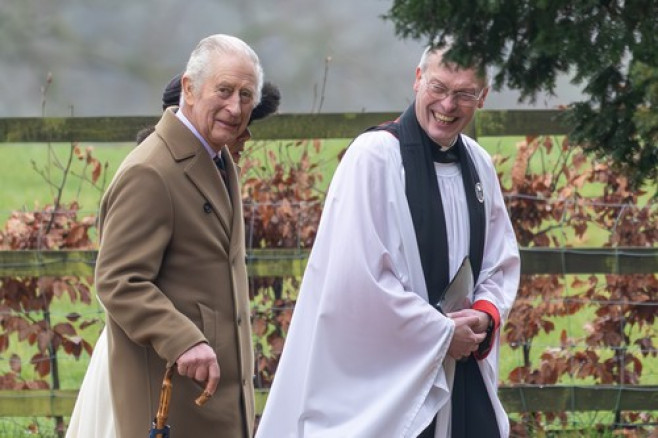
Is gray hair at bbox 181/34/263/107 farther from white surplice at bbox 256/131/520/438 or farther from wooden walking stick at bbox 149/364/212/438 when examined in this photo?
wooden walking stick at bbox 149/364/212/438

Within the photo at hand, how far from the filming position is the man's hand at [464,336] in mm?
4957

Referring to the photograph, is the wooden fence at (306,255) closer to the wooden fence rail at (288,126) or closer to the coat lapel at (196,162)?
the wooden fence rail at (288,126)

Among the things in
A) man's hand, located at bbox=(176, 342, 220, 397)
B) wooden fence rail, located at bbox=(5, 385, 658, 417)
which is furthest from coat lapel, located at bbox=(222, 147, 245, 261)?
wooden fence rail, located at bbox=(5, 385, 658, 417)

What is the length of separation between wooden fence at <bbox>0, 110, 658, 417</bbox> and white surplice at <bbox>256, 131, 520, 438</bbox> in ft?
6.28

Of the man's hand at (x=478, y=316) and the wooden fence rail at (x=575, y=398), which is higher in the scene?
the man's hand at (x=478, y=316)

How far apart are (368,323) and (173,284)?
0.62 m

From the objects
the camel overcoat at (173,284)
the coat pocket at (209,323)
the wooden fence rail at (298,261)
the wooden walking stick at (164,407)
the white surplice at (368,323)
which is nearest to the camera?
the wooden walking stick at (164,407)

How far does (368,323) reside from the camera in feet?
16.4

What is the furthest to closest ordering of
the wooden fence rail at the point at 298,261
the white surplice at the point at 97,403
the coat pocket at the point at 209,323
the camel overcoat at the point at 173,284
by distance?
the wooden fence rail at the point at 298,261 → the white surplice at the point at 97,403 → the coat pocket at the point at 209,323 → the camel overcoat at the point at 173,284

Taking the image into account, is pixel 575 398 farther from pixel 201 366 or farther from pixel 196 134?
pixel 201 366

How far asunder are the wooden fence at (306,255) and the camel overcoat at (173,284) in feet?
7.12

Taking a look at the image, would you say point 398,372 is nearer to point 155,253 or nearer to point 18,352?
point 155,253

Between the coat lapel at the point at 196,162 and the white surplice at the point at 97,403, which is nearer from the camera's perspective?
the coat lapel at the point at 196,162

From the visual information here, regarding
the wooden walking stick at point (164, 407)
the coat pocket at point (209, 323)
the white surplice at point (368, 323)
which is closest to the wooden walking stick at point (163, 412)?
the wooden walking stick at point (164, 407)
